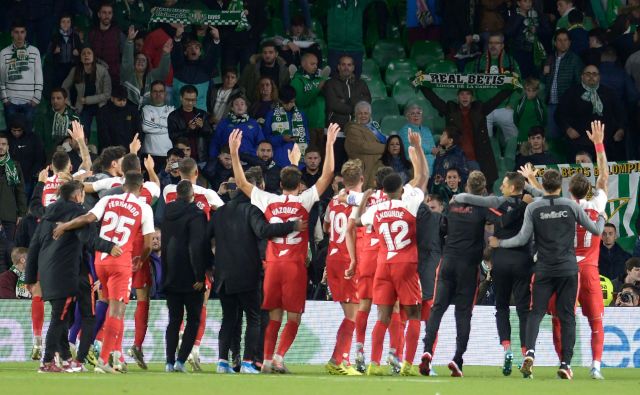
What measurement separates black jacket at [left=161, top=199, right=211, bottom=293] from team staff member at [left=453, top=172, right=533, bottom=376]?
112 inches

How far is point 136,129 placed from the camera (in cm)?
2348

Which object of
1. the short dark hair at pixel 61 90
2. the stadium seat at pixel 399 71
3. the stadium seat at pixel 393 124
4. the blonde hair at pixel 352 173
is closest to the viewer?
the blonde hair at pixel 352 173

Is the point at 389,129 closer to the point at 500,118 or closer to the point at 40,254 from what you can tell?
the point at 500,118

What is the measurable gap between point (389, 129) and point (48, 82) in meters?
5.67

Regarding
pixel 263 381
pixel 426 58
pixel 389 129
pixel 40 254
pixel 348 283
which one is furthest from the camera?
pixel 426 58

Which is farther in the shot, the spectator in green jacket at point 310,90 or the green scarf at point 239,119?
the spectator in green jacket at point 310,90

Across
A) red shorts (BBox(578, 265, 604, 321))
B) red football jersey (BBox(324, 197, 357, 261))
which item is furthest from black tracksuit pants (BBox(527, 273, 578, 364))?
red football jersey (BBox(324, 197, 357, 261))

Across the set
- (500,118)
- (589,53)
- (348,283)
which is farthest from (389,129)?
(348,283)

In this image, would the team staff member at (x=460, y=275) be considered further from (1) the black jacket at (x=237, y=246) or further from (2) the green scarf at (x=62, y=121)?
(2) the green scarf at (x=62, y=121)

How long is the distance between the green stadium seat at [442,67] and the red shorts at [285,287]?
10466 mm

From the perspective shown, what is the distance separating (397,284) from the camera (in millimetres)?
16125

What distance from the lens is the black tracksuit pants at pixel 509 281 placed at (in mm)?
16484

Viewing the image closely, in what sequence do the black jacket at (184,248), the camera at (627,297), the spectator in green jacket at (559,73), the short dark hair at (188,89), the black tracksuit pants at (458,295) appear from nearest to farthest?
the black tracksuit pants at (458,295) < the black jacket at (184,248) < the camera at (627,297) < the short dark hair at (188,89) < the spectator in green jacket at (559,73)

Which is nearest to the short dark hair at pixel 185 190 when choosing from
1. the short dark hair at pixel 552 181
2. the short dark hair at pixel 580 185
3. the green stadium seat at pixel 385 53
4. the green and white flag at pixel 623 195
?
the short dark hair at pixel 552 181
